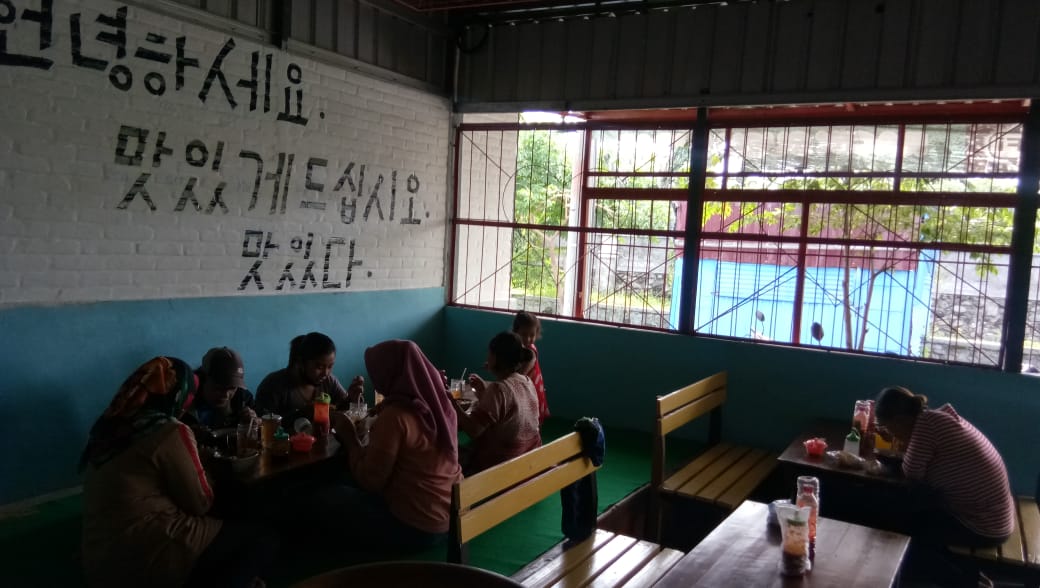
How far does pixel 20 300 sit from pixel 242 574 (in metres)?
2.35

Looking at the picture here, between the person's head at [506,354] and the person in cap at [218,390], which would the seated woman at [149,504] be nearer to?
the person in cap at [218,390]

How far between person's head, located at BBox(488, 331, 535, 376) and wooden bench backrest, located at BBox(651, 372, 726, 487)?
94 cm

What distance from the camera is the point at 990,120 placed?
5371 millimetres

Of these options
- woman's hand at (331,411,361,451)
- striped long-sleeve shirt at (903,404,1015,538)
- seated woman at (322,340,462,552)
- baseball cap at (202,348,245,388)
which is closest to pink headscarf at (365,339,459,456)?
seated woman at (322,340,462,552)

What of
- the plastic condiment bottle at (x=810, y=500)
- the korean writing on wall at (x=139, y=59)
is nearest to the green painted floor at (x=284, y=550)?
the plastic condiment bottle at (x=810, y=500)

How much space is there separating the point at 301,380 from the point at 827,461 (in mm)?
3210

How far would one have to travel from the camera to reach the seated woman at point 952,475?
12.3 ft

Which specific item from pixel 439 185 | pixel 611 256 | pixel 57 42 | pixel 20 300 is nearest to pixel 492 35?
pixel 439 185

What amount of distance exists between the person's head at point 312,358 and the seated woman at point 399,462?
0.84 metres

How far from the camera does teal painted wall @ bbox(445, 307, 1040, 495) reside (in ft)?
17.4

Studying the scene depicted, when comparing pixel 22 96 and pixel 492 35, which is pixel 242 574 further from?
pixel 492 35

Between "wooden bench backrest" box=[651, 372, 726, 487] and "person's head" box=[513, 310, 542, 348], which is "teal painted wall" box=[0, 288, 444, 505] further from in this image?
"wooden bench backrest" box=[651, 372, 726, 487]

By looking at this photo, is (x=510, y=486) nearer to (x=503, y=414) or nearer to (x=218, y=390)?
(x=503, y=414)

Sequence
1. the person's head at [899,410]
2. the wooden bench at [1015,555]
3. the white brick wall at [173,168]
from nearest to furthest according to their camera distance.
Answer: the wooden bench at [1015,555]
the person's head at [899,410]
the white brick wall at [173,168]
